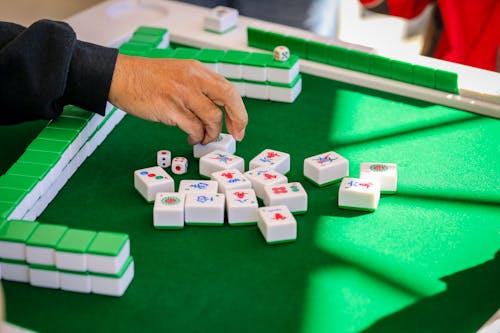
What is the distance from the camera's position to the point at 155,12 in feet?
10.5

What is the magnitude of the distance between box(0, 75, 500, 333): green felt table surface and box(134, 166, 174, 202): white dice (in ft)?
0.10

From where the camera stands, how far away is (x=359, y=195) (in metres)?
2.07

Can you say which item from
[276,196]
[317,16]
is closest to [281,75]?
[276,196]

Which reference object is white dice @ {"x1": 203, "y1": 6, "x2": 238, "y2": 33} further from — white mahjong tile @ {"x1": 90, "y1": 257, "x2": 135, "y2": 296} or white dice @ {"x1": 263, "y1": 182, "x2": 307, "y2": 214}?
white mahjong tile @ {"x1": 90, "y1": 257, "x2": 135, "y2": 296}

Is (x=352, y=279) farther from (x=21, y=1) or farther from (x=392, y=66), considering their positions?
(x=21, y=1)

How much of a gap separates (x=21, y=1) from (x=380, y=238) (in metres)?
3.73

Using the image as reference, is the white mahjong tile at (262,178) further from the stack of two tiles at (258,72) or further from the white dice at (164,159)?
the stack of two tiles at (258,72)

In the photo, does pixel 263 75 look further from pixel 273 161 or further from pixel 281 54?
pixel 273 161

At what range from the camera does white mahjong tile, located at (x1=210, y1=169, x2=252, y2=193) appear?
7.04ft

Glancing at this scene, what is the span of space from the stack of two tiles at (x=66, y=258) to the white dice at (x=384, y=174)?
0.71 m

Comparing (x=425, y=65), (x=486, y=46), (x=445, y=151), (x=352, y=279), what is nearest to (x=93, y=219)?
(x=352, y=279)

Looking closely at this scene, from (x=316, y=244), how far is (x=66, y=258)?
0.59 meters

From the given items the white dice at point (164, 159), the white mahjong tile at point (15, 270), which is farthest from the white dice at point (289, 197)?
the white mahjong tile at point (15, 270)

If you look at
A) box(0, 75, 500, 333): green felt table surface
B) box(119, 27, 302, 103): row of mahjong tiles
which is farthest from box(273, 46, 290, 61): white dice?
box(0, 75, 500, 333): green felt table surface
